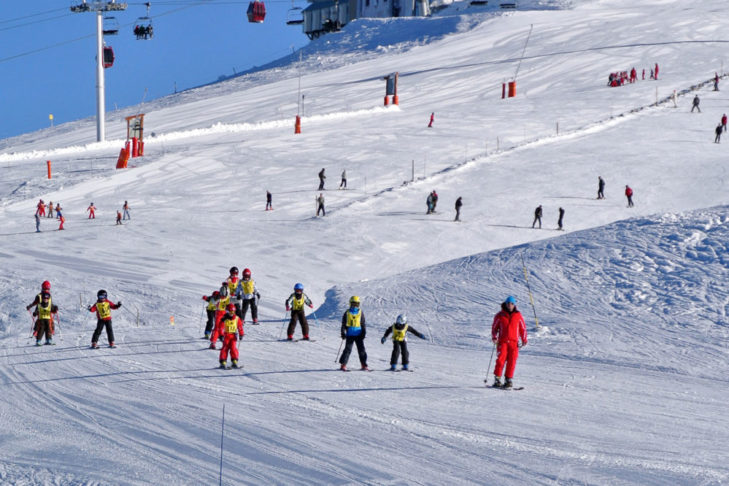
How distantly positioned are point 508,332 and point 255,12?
7844 centimetres

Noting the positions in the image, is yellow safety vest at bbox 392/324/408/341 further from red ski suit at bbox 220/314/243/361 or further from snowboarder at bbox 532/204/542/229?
snowboarder at bbox 532/204/542/229

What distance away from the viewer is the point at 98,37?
57062 millimetres

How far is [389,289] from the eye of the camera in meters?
20.9

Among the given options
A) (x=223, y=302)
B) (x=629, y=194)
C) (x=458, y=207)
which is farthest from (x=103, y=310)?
(x=629, y=194)

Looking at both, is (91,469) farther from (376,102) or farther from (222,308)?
(376,102)

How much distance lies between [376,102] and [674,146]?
79.2 ft

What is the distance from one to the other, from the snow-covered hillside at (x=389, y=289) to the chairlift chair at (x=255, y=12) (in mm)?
26761

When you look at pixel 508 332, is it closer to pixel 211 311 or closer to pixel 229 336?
pixel 229 336

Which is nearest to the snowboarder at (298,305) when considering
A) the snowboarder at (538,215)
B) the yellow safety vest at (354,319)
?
the yellow safety vest at (354,319)

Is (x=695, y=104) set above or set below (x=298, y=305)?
above

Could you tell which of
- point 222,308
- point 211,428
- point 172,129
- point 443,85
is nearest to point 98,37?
point 172,129

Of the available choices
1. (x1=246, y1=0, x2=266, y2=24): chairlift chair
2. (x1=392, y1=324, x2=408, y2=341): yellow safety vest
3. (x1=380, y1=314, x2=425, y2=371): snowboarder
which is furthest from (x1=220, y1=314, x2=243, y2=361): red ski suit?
(x1=246, y1=0, x2=266, y2=24): chairlift chair

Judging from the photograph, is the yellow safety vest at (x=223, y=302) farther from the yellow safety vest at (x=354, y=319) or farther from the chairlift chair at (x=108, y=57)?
the chairlift chair at (x=108, y=57)

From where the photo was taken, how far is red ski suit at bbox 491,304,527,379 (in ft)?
37.7
